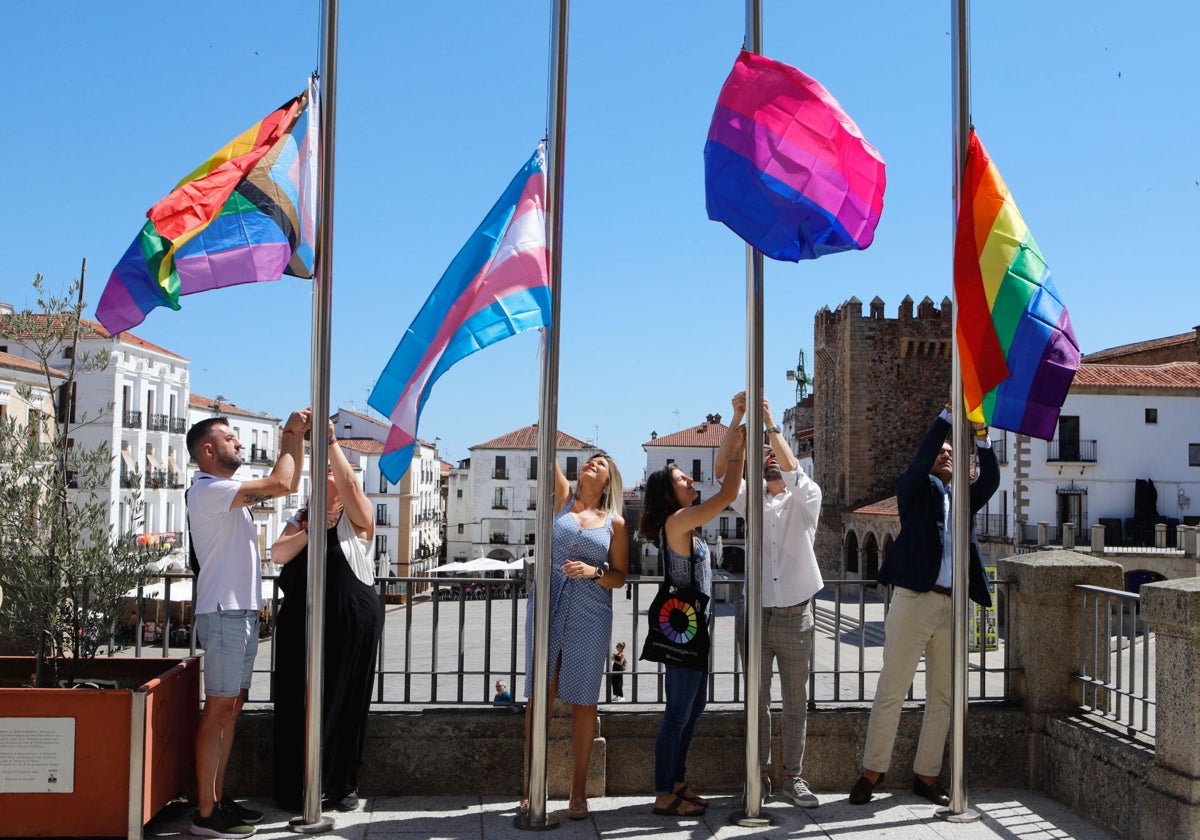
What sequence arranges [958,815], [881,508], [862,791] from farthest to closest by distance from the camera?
[881,508]
[862,791]
[958,815]

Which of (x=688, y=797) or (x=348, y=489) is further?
(x=688, y=797)

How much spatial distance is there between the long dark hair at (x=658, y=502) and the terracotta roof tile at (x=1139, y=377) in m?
42.8

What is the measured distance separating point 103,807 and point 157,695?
55 centimetres

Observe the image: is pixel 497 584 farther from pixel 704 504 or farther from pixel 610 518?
pixel 704 504

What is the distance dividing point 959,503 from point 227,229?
4.10 meters

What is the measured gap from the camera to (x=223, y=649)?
18.0ft

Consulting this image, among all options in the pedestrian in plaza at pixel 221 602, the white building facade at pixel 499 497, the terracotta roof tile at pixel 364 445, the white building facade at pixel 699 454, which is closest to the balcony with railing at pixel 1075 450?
the white building facade at pixel 699 454

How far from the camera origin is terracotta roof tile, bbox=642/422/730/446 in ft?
308

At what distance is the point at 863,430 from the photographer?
60.7 m

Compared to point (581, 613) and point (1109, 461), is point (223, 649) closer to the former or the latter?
point (581, 613)

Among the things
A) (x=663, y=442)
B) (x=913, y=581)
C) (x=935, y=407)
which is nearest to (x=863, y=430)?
(x=935, y=407)

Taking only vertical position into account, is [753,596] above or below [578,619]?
above

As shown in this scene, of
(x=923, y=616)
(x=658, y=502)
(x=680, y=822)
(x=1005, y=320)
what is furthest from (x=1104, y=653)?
(x=658, y=502)

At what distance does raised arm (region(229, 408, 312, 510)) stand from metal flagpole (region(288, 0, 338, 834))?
12 centimetres
